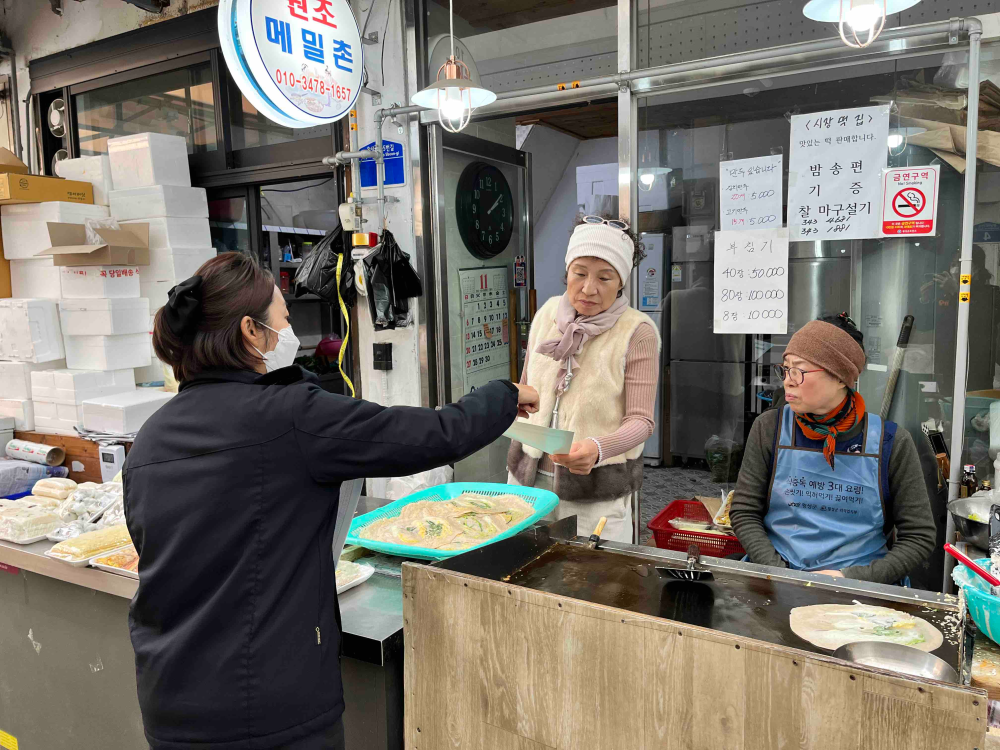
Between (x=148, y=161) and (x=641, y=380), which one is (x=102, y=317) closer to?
(x=148, y=161)

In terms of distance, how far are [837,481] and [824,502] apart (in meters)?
0.07

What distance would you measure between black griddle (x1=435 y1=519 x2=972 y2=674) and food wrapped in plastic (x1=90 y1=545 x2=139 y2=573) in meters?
1.05

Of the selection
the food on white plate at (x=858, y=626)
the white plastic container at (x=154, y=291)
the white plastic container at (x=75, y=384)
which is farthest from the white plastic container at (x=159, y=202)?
the food on white plate at (x=858, y=626)

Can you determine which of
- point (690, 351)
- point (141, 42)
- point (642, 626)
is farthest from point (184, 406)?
point (141, 42)

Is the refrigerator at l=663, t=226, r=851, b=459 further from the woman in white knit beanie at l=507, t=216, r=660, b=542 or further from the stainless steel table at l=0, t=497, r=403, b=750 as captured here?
the stainless steel table at l=0, t=497, r=403, b=750

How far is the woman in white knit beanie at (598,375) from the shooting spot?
95.7 inches

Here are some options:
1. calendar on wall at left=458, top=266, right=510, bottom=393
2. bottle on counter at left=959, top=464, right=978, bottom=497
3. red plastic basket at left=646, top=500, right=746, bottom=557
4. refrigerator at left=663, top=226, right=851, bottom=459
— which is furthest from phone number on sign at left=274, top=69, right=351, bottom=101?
bottle on counter at left=959, top=464, right=978, bottom=497

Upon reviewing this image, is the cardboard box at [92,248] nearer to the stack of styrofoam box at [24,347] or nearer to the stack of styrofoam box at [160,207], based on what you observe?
the stack of styrofoam box at [160,207]

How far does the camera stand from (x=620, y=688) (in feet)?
4.16

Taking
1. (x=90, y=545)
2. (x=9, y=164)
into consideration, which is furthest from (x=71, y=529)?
(x=9, y=164)

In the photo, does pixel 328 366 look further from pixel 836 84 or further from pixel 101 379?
pixel 836 84

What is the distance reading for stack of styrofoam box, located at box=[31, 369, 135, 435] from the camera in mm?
4023

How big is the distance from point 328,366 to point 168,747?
4.02 metres

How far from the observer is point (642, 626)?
4.05 feet
